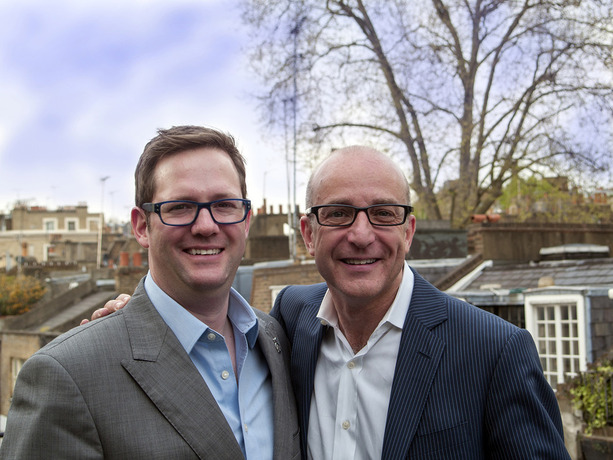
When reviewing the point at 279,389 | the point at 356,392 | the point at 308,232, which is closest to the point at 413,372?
the point at 356,392

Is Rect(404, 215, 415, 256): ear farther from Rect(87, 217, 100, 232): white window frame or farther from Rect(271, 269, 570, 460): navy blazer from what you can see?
Rect(87, 217, 100, 232): white window frame

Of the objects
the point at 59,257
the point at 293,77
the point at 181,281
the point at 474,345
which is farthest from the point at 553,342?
the point at 59,257

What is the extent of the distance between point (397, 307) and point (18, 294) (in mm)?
26102

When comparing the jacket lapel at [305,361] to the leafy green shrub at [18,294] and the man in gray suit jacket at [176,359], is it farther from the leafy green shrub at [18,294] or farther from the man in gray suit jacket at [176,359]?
the leafy green shrub at [18,294]

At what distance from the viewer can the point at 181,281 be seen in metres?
2.41

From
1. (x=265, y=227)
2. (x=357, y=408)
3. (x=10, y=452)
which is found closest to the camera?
(x=10, y=452)

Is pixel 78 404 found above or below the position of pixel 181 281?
below

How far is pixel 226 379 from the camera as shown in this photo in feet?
7.85

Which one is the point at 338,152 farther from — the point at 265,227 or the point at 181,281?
the point at 265,227

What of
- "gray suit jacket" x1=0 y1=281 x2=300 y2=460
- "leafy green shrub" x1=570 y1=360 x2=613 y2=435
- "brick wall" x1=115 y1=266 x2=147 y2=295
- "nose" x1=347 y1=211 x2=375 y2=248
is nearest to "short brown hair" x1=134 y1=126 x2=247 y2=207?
"gray suit jacket" x1=0 y1=281 x2=300 y2=460

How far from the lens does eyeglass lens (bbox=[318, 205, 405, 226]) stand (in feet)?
8.78

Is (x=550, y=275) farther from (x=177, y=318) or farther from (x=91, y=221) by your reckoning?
(x=91, y=221)

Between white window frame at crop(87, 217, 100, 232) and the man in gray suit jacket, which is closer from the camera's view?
the man in gray suit jacket

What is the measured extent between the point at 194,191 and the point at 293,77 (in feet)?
58.2
